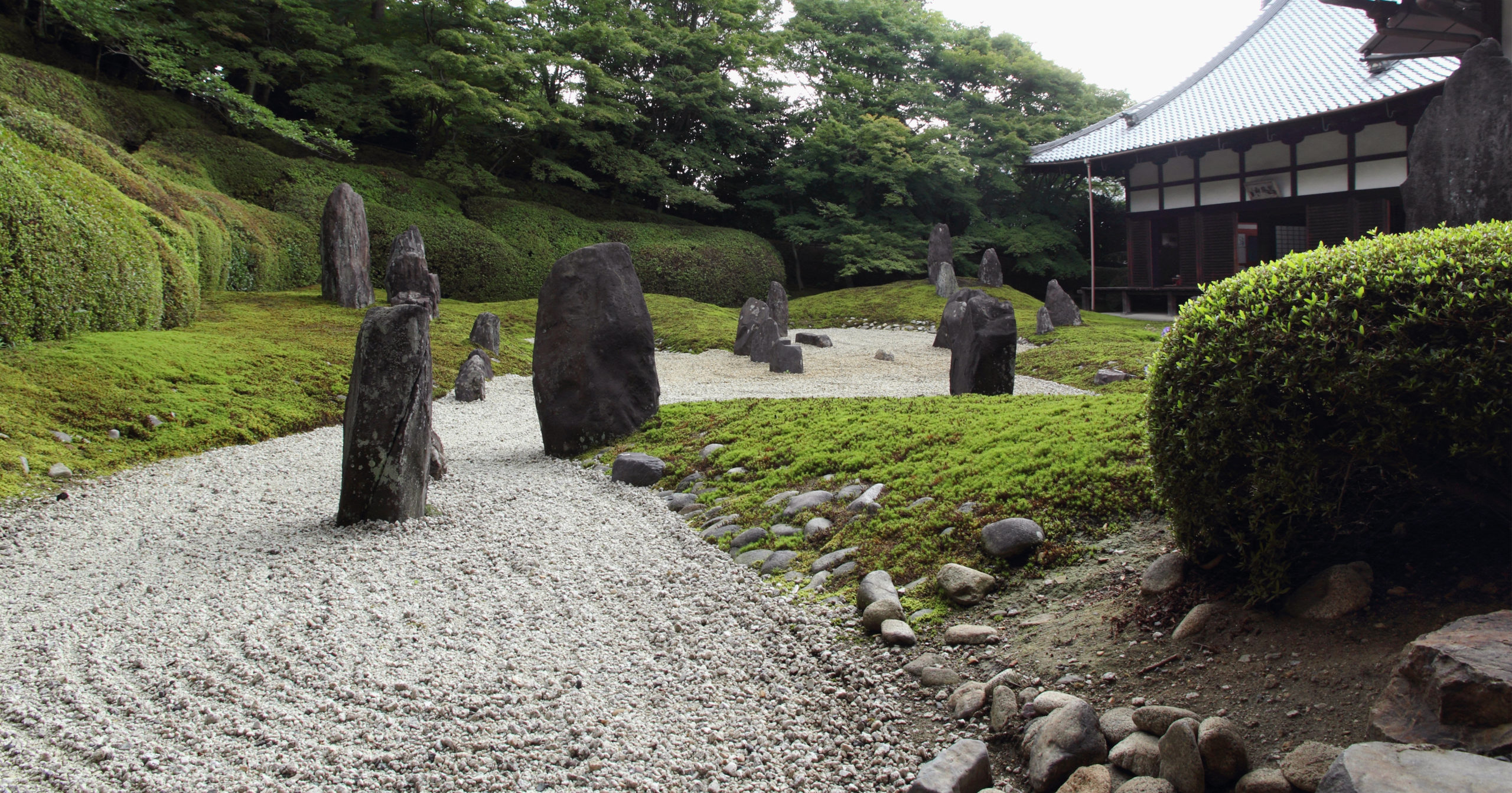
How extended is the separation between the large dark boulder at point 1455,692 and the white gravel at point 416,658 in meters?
1.33

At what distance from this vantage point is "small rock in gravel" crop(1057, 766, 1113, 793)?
2465mm

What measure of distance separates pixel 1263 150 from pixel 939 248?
7776mm

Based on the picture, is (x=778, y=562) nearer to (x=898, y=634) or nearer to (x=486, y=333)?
(x=898, y=634)

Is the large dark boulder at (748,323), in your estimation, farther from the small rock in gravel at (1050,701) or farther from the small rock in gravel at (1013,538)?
the small rock in gravel at (1050,701)

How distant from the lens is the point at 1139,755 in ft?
8.27

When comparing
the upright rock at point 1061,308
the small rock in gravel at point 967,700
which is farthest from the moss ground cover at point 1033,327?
the small rock in gravel at point 967,700

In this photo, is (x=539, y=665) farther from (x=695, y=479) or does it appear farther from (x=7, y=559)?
(x=7, y=559)

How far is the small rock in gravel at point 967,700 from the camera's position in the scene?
3.03 m

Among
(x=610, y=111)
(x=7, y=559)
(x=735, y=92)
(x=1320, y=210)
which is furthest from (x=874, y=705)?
(x=735, y=92)

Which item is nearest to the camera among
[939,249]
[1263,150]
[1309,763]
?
[1309,763]

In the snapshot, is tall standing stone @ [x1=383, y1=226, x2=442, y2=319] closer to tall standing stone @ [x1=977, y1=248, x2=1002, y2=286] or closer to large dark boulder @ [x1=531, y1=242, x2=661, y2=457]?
large dark boulder @ [x1=531, y1=242, x2=661, y2=457]

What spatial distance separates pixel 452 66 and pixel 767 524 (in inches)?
784

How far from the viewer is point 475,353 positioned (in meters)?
11.6

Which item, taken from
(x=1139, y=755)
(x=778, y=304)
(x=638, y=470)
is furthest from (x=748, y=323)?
(x=1139, y=755)
